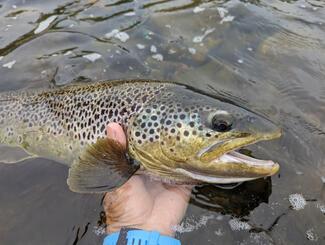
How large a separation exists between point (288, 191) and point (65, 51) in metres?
4.09

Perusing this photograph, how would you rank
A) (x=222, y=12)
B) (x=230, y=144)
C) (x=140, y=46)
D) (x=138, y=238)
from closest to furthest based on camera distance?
1. (x=138, y=238)
2. (x=230, y=144)
3. (x=140, y=46)
4. (x=222, y=12)

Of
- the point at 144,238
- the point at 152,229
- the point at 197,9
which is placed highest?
the point at 144,238

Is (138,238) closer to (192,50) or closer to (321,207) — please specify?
(321,207)

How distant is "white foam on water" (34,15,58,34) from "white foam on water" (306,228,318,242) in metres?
5.50

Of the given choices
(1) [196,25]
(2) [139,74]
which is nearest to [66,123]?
(2) [139,74]

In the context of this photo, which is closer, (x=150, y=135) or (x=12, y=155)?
(x=150, y=135)

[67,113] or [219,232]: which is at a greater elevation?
[67,113]

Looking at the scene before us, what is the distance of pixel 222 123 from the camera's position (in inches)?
135

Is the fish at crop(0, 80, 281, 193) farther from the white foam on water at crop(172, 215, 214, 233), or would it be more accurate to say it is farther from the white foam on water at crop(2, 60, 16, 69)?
the white foam on water at crop(2, 60, 16, 69)

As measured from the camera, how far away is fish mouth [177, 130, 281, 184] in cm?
335

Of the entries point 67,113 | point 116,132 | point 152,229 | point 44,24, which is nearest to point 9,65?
point 44,24

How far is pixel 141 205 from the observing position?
3.58m

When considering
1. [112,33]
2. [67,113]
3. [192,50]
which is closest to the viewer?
[67,113]

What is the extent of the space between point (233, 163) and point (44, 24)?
5.30m
